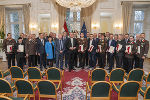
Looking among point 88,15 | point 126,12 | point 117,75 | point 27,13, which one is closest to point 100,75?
point 117,75

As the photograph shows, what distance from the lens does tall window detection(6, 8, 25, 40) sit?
1112cm

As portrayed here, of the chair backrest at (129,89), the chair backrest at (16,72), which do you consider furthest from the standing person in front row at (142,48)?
the chair backrest at (16,72)

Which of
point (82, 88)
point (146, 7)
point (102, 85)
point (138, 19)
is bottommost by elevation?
point (82, 88)

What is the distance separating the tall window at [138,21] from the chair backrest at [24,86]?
1041cm

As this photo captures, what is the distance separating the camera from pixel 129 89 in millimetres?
2463

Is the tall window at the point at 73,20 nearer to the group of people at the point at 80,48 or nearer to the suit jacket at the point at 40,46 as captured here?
the group of people at the point at 80,48

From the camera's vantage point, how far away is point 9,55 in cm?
563

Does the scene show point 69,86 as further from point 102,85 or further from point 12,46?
point 12,46

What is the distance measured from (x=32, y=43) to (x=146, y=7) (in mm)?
9929

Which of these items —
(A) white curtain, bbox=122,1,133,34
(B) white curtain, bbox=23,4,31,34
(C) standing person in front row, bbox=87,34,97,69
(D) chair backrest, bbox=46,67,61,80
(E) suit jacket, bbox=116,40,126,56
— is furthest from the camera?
(B) white curtain, bbox=23,4,31,34

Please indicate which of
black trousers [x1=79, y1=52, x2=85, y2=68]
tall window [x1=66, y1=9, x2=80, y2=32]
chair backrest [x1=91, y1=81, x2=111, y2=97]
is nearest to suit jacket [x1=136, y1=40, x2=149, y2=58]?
black trousers [x1=79, y1=52, x2=85, y2=68]

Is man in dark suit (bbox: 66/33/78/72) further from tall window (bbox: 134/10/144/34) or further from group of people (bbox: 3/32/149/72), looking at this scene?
tall window (bbox: 134/10/144/34)

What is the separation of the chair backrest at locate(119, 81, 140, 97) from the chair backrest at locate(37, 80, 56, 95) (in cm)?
147

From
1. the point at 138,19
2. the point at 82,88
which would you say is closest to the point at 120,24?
the point at 138,19
